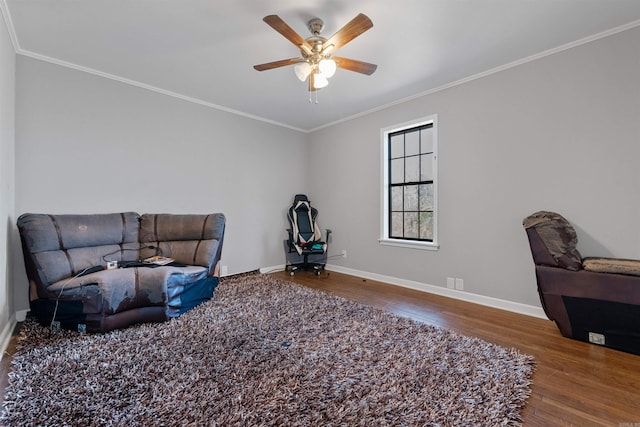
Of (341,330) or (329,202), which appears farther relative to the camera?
(329,202)

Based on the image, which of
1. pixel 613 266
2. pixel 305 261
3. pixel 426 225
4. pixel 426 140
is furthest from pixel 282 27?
pixel 305 261

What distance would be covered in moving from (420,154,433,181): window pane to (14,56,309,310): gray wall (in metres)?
2.24

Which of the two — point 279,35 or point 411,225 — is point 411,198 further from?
point 279,35

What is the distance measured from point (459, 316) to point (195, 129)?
13.0ft

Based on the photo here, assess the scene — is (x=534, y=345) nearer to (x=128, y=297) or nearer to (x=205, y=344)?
(x=205, y=344)

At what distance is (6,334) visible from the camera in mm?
2105

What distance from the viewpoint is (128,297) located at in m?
2.26

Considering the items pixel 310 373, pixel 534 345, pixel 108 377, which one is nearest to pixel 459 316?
pixel 534 345

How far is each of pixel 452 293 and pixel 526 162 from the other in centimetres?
164

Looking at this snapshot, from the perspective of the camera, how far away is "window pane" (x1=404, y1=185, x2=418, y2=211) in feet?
12.2

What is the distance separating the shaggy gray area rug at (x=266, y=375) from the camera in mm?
1343

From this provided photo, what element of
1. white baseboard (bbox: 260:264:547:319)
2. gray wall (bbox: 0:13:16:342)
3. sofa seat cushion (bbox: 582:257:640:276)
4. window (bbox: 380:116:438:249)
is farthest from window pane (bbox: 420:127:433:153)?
gray wall (bbox: 0:13:16:342)

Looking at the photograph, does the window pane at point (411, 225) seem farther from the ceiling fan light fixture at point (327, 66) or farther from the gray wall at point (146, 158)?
the ceiling fan light fixture at point (327, 66)

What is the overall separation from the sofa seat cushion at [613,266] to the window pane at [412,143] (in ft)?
7.09
